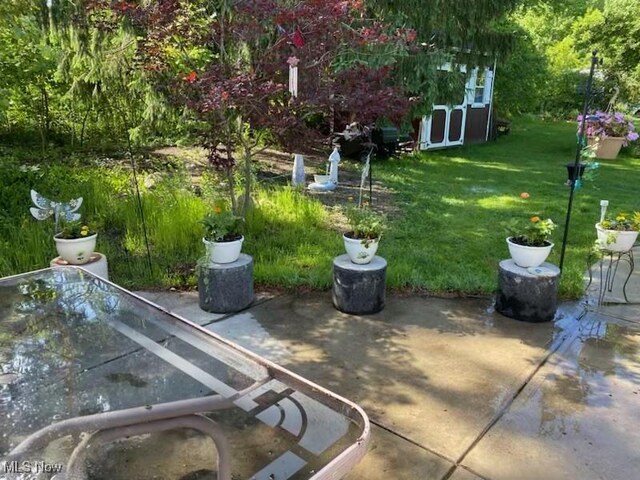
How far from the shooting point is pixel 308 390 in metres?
1.63

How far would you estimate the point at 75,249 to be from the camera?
11.2 ft

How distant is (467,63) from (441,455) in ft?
26.6

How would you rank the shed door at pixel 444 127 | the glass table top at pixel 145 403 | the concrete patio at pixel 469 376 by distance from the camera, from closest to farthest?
the glass table top at pixel 145 403
the concrete patio at pixel 469 376
the shed door at pixel 444 127

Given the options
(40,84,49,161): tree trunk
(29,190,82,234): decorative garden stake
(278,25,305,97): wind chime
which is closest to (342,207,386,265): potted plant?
(278,25,305,97): wind chime

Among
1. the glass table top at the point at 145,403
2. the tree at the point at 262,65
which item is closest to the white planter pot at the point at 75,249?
the glass table top at the point at 145,403

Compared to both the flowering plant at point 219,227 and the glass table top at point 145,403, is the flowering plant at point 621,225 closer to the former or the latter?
the flowering plant at point 219,227

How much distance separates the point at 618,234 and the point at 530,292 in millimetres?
853

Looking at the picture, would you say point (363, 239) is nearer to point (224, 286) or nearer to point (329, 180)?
point (224, 286)

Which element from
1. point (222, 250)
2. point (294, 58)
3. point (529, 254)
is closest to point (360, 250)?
point (222, 250)

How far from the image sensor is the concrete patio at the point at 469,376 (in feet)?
6.77

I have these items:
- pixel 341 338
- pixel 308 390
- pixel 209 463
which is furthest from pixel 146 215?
pixel 308 390

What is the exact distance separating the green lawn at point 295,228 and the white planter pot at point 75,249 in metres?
0.46

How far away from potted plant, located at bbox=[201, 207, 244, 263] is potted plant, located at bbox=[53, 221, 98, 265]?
31.4 inches

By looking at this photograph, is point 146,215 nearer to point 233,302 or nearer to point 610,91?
point 233,302
